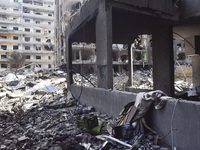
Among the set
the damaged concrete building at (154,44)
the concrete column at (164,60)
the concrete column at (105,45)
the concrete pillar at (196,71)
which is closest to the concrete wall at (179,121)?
the damaged concrete building at (154,44)

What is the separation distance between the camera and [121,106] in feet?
15.4

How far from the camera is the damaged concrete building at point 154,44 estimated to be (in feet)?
9.54

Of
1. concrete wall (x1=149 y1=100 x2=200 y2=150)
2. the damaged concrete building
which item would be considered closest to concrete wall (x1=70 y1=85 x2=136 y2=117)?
the damaged concrete building

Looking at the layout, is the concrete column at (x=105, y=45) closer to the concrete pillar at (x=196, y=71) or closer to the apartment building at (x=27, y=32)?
the concrete pillar at (x=196, y=71)

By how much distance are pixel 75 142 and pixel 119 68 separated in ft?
106

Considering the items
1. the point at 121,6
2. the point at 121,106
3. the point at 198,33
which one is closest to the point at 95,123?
the point at 121,106

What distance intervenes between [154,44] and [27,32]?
4101 cm

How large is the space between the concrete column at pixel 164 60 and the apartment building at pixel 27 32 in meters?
36.2

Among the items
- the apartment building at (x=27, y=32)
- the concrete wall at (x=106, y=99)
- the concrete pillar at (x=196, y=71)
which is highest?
the apartment building at (x=27, y=32)

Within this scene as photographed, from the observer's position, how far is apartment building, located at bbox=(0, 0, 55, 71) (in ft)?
132

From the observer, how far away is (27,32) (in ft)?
140

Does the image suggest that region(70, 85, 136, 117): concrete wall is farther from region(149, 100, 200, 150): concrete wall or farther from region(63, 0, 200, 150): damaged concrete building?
region(149, 100, 200, 150): concrete wall

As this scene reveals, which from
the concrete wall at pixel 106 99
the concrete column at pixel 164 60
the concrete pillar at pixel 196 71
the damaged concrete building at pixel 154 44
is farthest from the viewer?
the concrete pillar at pixel 196 71

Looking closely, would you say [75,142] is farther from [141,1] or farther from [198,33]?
[198,33]
